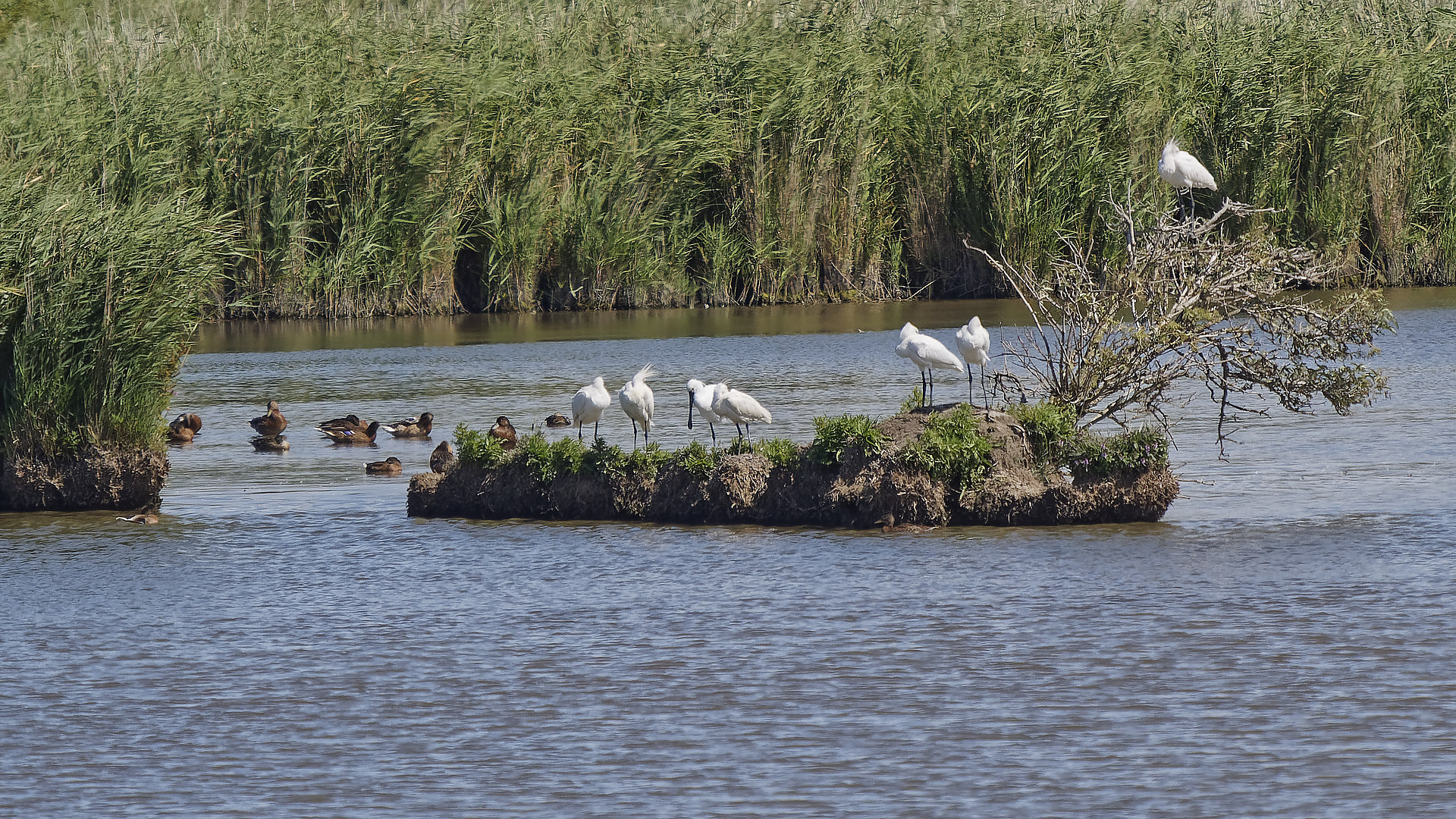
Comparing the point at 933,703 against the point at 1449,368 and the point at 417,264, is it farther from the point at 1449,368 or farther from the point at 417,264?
the point at 417,264

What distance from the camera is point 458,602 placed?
10945mm

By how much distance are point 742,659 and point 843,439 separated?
11.3 feet

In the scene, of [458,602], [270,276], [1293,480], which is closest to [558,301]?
[270,276]

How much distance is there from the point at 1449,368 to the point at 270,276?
51.7 ft

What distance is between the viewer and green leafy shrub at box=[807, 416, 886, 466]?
12484 mm

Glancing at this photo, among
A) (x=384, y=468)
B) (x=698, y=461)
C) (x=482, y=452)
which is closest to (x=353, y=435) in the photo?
(x=384, y=468)

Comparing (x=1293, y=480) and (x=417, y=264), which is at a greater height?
(x=417, y=264)

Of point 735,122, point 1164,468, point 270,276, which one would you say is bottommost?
point 1164,468

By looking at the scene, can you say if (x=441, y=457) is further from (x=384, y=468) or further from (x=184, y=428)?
(x=184, y=428)

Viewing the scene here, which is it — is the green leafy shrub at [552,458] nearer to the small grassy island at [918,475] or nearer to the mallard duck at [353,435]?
the small grassy island at [918,475]

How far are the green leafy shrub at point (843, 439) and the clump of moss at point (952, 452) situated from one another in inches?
9.3

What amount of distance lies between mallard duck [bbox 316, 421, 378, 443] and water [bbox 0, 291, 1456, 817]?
89.6 inches

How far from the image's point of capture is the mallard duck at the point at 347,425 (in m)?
18.2

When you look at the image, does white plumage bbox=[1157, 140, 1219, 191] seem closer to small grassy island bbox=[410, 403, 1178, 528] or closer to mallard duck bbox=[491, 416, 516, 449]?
small grassy island bbox=[410, 403, 1178, 528]
